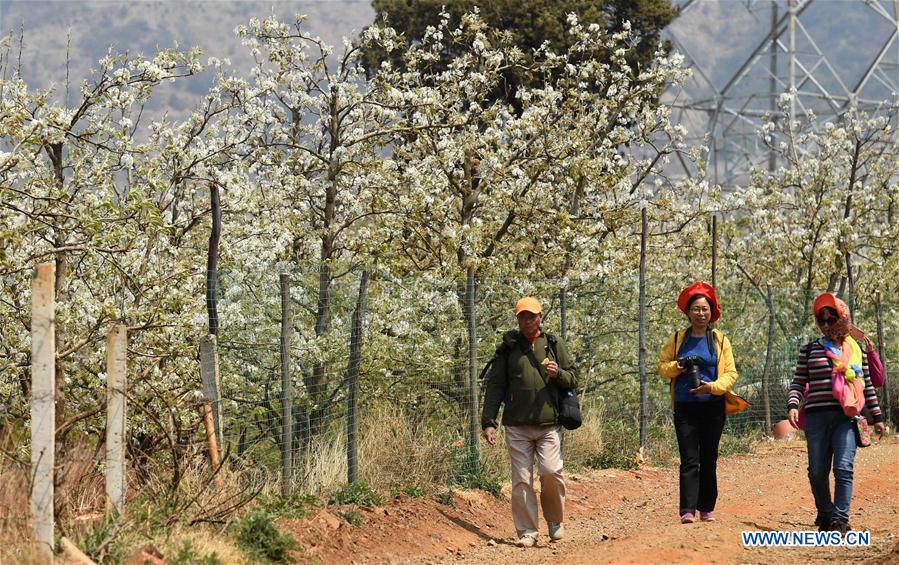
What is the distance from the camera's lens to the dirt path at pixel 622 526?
9406 mm

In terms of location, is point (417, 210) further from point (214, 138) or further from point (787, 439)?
point (787, 439)

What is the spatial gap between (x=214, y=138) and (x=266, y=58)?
2410mm

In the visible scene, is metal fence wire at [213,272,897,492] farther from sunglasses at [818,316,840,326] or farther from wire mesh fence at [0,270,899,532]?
sunglasses at [818,316,840,326]

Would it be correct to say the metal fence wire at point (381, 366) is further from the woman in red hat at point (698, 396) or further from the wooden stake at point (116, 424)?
the woman in red hat at point (698, 396)

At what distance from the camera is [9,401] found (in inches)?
423

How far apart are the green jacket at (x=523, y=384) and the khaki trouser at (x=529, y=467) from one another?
10 centimetres

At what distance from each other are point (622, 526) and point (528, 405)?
73.4 inches

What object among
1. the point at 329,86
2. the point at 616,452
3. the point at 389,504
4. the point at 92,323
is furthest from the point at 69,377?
the point at 616,452

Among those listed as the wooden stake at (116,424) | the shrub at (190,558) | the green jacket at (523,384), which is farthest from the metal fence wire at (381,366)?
the green jacket at (523,384)

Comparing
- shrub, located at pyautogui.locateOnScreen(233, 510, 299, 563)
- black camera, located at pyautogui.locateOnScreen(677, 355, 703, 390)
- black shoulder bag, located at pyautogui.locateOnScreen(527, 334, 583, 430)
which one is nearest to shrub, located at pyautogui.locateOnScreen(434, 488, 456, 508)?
black shoulder bag, located at pyautogui.locateOnScreen(527, 334, 583, 430)

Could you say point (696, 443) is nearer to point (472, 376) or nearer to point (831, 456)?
point (831, 456)

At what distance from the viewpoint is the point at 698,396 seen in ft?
33.8

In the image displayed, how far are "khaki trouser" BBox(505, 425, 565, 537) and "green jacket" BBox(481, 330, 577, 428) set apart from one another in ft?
0.32

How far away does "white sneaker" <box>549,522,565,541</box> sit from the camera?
10.7m
